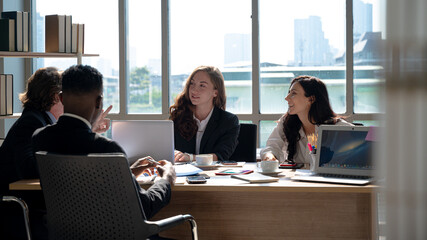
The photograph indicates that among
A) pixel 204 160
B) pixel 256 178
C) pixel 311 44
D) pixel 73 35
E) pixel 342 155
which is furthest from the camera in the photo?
pixel 311 44

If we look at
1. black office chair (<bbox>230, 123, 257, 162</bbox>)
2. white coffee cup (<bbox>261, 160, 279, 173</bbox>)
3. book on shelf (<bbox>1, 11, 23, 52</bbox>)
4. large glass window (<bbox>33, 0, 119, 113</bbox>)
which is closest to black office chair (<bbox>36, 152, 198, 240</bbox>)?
white coffee cup (<bbox>261, 160, 279, 173</bbox>)

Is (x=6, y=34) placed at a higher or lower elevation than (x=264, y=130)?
→ higher

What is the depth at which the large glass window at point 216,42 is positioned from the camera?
5.64 m

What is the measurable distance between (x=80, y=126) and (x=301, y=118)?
1848 mm

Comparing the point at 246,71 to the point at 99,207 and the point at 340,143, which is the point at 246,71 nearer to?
the point at 340,143

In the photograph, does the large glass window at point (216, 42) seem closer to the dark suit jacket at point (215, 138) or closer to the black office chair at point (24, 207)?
the dark suit jacket at point (215, 138)

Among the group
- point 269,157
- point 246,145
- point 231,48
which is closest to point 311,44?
point 231,48

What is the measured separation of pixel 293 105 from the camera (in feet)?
11.4

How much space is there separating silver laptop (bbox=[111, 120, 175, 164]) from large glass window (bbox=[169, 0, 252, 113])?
2.78 m

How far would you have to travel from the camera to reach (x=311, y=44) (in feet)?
18.1

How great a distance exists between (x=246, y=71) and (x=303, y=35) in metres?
0.74

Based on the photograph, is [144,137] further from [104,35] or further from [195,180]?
[104,35]

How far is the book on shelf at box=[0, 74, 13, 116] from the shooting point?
157 inches

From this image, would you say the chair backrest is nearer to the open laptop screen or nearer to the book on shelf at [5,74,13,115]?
the open laptop screen
